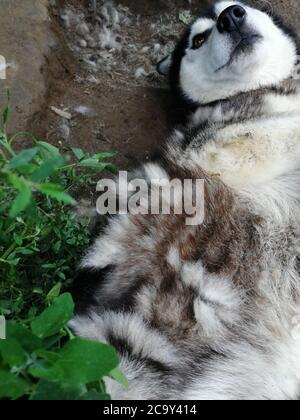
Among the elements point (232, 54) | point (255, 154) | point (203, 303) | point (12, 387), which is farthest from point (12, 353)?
point (232, 54)

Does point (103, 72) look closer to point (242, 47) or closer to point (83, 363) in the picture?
point (242, 47)

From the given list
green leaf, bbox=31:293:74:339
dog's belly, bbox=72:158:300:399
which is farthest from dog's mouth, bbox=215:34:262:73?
green leaf, bbox=31:293:74:339

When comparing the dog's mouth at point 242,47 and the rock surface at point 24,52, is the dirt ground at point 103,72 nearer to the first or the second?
the rock surface at point 24,52

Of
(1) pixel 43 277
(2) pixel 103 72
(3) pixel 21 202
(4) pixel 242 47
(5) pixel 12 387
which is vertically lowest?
(1) pixel 43 277

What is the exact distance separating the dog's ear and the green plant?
7.03 ft

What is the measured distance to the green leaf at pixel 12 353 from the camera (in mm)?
1470

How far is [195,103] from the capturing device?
3098 millimetres

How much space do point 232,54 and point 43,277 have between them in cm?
141

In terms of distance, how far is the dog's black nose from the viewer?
9.25 feet

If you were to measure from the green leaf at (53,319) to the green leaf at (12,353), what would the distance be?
0.24 ft

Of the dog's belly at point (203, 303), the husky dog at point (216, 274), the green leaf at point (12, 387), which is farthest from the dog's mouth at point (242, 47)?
the green leaf at point (12, 387)

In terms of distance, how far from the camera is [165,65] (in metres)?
3.40

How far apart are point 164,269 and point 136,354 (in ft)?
1.14

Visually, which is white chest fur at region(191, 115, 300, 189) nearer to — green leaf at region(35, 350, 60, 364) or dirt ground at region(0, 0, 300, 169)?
dirt ground at region(0, 0, 300, 169)
